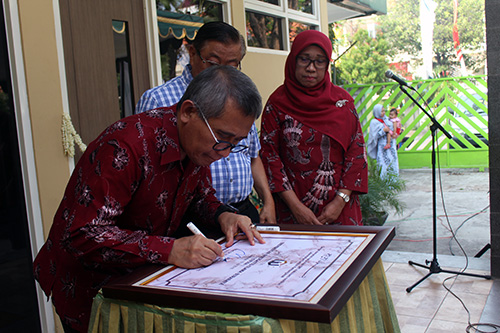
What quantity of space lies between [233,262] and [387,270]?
321cm

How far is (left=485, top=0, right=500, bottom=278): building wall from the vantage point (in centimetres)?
363

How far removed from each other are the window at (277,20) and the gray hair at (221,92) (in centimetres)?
406

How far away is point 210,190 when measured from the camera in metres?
1.66

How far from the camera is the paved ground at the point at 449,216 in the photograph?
5.27 metres

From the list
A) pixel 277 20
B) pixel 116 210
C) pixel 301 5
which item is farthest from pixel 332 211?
pixel 301 5

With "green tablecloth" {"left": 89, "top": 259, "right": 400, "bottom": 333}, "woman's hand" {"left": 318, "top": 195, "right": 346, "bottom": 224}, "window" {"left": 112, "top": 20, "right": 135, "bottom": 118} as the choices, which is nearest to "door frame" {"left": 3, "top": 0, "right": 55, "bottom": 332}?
"window" {"left": 112, "top": 20, "right": 135, "bottom": 118}

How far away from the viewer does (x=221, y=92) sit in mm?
1243

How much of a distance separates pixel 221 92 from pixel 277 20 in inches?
190

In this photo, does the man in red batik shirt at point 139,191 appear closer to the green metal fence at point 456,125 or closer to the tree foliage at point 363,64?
the green metal fence at point 456,125

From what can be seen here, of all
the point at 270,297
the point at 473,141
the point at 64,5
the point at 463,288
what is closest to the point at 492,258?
the point at 463,288

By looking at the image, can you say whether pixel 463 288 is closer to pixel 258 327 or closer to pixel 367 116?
pixel 258 327

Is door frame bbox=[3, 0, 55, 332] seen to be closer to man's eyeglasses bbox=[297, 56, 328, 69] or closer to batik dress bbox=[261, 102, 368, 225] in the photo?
batik dress bbox=[261, 102, 368, 225]

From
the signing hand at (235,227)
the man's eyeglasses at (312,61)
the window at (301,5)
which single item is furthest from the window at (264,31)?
the signing hand at (235,227)

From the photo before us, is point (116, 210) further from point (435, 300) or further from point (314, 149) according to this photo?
point (435, 300)
